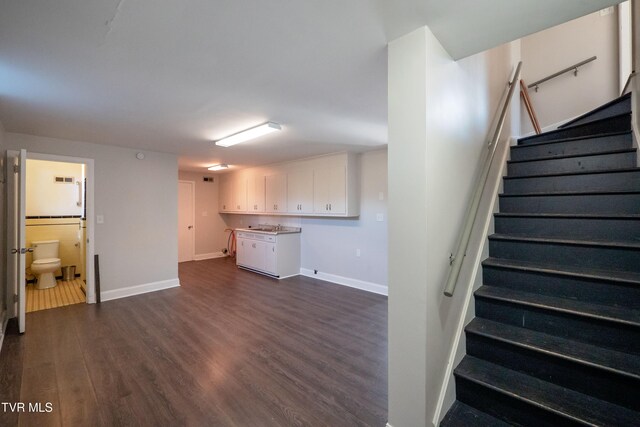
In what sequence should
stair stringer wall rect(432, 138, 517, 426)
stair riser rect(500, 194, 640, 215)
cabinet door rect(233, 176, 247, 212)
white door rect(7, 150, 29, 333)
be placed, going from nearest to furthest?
stair stringer wall rect(432, 138, 517, 426)
stair riser rect(500, 194, 640, 215)
white door rect(7, 150, 29, 333)
cabinet door rect(233, 176, 247, 212)

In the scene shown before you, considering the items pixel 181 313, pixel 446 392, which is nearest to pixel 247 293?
pixel 181 313

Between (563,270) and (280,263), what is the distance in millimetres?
4487

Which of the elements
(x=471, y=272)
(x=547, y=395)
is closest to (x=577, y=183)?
(x=471, y=272)

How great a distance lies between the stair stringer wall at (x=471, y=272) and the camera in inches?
65.0

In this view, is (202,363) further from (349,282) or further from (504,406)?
(349,282)

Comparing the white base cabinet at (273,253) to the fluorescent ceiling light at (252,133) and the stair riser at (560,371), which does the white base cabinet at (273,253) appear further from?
the stair riser at (560,371)

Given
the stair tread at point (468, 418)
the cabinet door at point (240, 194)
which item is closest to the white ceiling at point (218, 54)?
the stair tread at point (468, 418)

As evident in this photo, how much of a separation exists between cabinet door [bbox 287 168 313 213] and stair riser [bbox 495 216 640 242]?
3515mm

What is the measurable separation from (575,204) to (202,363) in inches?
132

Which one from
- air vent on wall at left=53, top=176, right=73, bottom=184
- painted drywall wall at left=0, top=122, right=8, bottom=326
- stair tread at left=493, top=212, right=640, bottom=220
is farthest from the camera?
air vent on wall at left=53, top=176, right=73, bottom=184

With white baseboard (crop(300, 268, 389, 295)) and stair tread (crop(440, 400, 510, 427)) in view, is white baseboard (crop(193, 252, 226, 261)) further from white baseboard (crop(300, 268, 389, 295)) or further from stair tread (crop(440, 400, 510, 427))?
stair tread (crop(440, 400, 510, 427))

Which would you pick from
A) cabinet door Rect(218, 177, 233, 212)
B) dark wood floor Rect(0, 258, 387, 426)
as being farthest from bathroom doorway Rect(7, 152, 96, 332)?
cabinet door Rect(218, 177, 233, 212)

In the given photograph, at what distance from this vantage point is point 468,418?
5.17 ft

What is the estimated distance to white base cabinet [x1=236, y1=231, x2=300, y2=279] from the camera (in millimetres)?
5539
